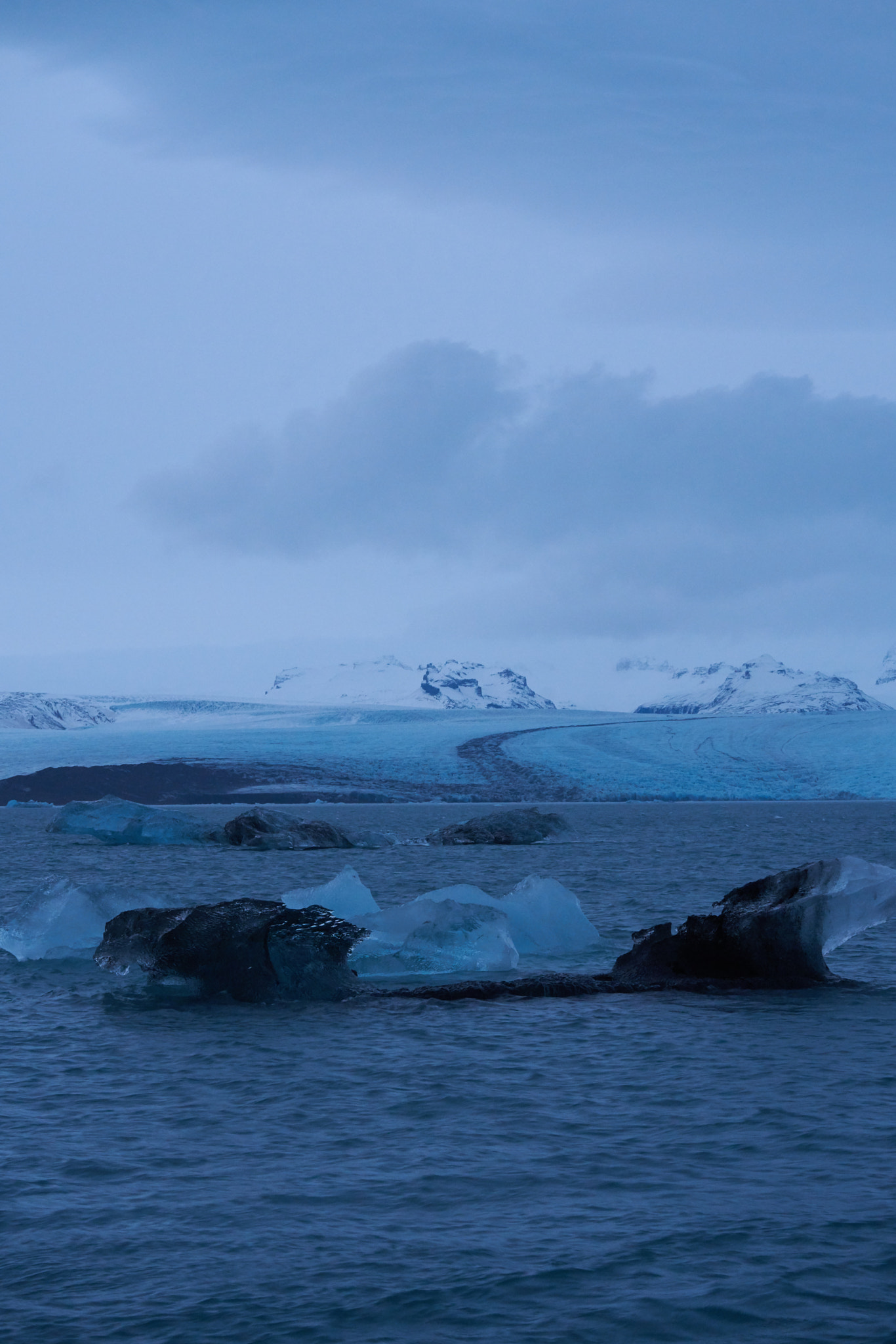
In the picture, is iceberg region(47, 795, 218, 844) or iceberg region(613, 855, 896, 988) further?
iceberg region(47, 795, 218, 844)

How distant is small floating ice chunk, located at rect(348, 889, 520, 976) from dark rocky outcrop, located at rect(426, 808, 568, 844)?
25.4 m

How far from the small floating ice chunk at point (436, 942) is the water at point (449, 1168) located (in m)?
1.77

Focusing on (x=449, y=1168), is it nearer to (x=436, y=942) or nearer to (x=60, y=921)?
(x=436, y=942)

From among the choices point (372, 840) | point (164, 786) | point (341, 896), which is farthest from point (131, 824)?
point (164, 786)

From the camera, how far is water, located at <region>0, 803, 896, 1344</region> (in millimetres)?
4984

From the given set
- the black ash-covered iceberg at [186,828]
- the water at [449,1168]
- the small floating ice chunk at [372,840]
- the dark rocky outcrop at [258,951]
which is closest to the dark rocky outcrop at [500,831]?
the small floating ice chunk at [372,840]

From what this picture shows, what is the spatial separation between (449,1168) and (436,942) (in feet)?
20.7

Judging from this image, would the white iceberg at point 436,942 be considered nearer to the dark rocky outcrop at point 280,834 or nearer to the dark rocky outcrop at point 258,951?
the dark rocky outcrop at point 258,951

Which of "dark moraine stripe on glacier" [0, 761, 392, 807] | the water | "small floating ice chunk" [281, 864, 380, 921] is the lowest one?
"dark moraine stripe on glacier" [0, 761, 392, 807]

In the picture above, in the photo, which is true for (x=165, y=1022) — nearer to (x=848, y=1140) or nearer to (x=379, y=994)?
(x=379, y=994)

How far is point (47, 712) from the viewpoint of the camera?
99.8m

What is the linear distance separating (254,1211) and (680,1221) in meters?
1.84

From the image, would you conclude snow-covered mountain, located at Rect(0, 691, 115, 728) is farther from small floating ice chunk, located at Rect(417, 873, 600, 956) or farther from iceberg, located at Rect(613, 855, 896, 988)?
iceberg, located at Rect(613, 855, 896, 988)

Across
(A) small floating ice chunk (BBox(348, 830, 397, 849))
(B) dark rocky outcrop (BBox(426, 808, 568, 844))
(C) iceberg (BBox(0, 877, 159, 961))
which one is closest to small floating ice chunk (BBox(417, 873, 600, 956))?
(C) iceberg (BBox(0, 877, 159, 961))
